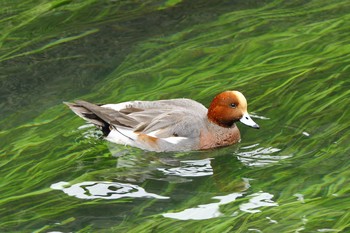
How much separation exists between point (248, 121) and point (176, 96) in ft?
3.10

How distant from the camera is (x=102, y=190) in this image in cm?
611

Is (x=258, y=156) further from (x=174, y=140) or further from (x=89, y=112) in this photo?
(x=89, y=112)

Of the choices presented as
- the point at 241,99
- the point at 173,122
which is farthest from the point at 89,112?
the point at 241,99

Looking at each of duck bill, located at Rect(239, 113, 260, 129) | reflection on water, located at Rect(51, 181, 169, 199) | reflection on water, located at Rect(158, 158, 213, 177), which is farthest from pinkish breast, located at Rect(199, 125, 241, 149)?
reflection on water, located at Rect(51, 181, 169, 199)

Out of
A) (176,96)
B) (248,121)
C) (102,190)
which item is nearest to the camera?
(102,190)

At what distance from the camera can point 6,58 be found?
8.34 m

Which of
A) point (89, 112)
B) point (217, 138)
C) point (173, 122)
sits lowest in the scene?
point (217, 138)

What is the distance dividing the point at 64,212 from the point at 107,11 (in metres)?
3.58

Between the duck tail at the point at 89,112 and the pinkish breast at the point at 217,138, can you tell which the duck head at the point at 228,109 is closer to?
the pinkish breast at the point at 217,138

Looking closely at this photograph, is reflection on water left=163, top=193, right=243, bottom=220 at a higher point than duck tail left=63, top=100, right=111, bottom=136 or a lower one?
lower

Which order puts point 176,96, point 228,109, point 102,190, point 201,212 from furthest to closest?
point 176,96 → point 228,109 → point 102,190 → point 201,212

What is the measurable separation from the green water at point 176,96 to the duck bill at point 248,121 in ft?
0.40

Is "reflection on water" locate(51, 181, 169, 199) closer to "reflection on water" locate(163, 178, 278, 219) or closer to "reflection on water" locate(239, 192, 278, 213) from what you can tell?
"reflection on water" locate(163, 178, 278, 219)

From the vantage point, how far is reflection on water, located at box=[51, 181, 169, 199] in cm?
601
